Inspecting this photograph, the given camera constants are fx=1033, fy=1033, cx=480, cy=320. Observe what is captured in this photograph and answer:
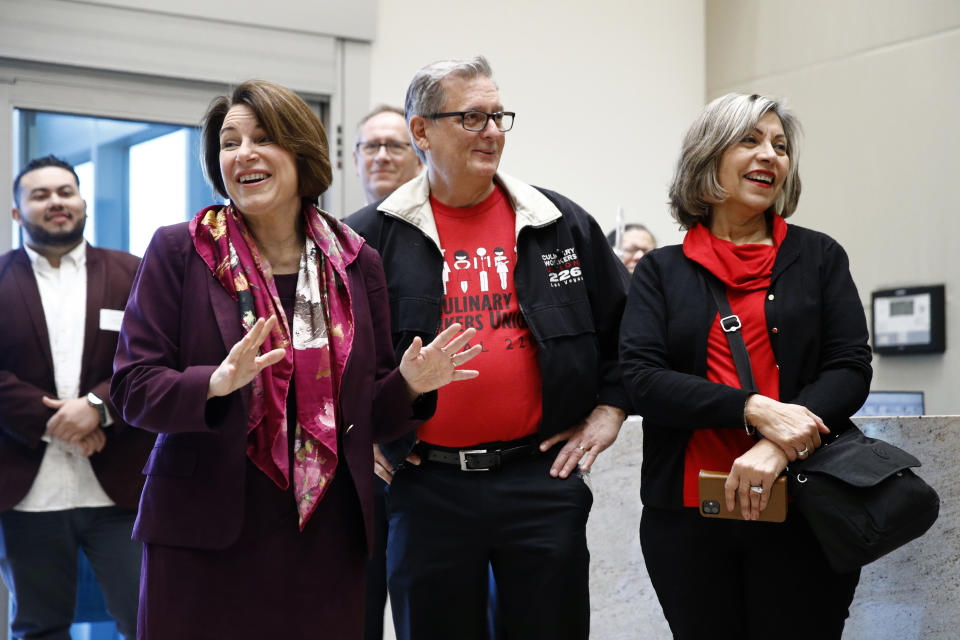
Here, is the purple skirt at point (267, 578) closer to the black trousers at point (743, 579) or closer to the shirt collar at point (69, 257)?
the black trousers at point (743, 579)

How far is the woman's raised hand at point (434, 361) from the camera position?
6.83 feet

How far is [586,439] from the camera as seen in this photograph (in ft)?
8.26

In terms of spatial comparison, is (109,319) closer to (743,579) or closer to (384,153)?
(384,153)

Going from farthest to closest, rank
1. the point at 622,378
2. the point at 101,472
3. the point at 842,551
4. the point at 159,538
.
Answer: the point at 101,472
the point at 622,378
the point at 842,551
the point at 159,538

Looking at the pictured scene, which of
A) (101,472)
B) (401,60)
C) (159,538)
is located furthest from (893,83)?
(159,538)

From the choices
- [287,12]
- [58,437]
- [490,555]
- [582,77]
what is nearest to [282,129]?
[490,555]

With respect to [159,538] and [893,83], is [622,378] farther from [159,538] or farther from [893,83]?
[893,83]

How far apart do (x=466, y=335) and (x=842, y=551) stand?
0.84 metres

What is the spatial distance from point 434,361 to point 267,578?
530 mm

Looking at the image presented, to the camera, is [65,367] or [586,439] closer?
[586,439]

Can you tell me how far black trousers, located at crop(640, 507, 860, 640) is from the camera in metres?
2.12

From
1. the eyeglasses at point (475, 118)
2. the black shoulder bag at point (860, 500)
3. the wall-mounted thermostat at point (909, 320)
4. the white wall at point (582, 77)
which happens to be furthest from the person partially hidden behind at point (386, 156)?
the wall-mounted thermostat at point (909, 320)

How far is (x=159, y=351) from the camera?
191 centimetres

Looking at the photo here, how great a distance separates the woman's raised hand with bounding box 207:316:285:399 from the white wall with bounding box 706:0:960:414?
3.63m
